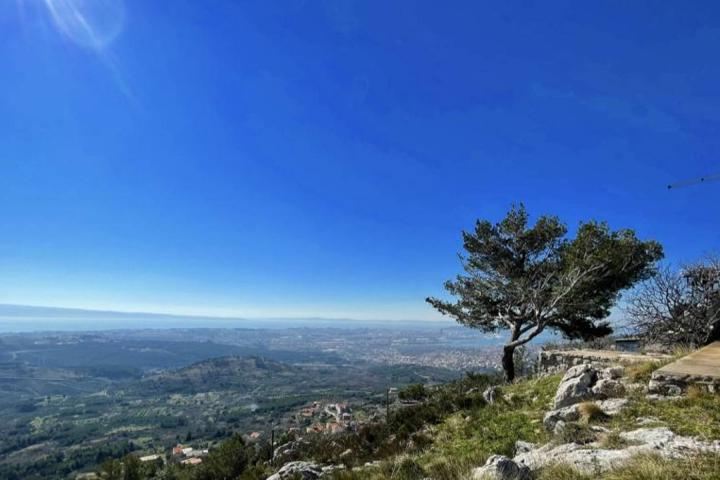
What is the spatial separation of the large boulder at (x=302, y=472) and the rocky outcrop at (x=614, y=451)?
4808 millimetres

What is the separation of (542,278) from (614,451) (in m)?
13.1

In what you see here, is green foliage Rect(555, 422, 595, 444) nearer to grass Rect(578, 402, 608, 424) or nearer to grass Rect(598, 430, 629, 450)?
grass Rect(598, 430, 629, 450)

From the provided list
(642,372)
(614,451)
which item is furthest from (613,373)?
(614,451)

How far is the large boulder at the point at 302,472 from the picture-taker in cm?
839

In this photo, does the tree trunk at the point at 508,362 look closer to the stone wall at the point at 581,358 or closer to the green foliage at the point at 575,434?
the stone wall at the point at 581,358

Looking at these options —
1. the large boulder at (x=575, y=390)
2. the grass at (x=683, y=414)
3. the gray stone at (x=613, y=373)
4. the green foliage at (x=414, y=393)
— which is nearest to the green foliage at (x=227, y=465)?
the green foliage at (x=414, y=393)

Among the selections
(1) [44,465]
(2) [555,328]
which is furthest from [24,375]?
(2) [555,328]

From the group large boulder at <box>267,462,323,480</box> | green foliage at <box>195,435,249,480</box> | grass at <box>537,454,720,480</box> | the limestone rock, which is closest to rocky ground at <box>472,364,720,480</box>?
grass at <box>537,454,720,480</box>

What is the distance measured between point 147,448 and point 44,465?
614 inches

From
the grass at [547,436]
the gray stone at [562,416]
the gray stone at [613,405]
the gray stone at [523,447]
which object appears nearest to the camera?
the grass at [547,436]

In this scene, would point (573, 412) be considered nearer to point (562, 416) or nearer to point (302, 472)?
point (562, 416)

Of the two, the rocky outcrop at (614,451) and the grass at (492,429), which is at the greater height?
the rocky outcrop at (614,451)

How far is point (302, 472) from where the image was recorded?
868 centimetres

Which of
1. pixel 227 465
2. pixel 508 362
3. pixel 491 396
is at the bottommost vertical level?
pixel 227 465
